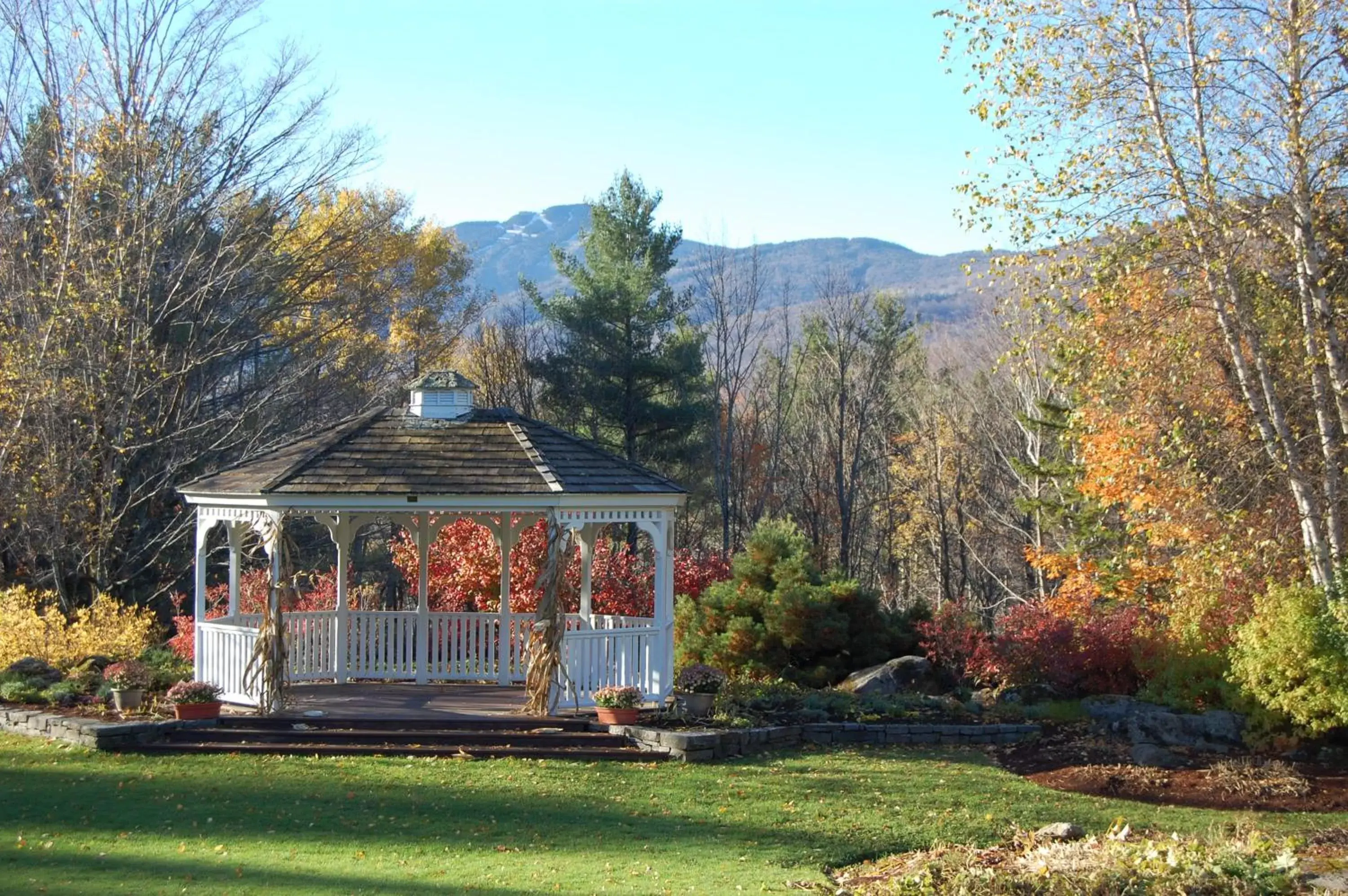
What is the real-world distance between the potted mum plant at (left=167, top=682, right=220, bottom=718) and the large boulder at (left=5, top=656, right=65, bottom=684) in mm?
2448

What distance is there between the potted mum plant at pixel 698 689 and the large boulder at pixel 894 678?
2637 millimetres

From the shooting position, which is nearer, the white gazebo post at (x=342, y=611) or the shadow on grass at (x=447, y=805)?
the shadow on grass at (x=447, y=805)

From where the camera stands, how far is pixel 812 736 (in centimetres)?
1332

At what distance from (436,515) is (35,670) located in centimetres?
501

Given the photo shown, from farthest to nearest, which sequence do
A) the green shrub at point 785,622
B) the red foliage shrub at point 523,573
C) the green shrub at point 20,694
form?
the red foliage shrub at point 523,573
the green shrub at point 785,622
the green shrub at point 20,694

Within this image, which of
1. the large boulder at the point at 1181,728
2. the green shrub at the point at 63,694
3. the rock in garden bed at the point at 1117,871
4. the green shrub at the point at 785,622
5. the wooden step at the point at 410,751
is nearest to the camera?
the rock in garden bed at the point at 1117,871

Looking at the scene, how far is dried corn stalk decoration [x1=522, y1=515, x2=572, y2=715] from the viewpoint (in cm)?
1324

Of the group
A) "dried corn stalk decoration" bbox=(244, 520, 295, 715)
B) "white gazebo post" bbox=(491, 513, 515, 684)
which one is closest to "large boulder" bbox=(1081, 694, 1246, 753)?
"white gazebo post" bbox=(491, 513, 515, 684)

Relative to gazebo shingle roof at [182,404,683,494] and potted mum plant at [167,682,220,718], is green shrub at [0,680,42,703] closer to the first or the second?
potted mum plant at [167,682,220,718]

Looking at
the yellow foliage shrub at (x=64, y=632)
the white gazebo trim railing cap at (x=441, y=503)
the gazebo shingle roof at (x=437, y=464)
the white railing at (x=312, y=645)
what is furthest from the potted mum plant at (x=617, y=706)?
the yellow foliage shrub at (x=64, y=632)

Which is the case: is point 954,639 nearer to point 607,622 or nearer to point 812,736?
point 812,736

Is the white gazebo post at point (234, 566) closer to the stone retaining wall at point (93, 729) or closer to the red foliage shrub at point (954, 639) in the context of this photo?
the stone retaining wall at point (93, 729)

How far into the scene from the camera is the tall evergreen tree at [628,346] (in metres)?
30.1

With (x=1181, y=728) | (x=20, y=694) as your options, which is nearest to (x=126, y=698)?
(x=20, y=694)
